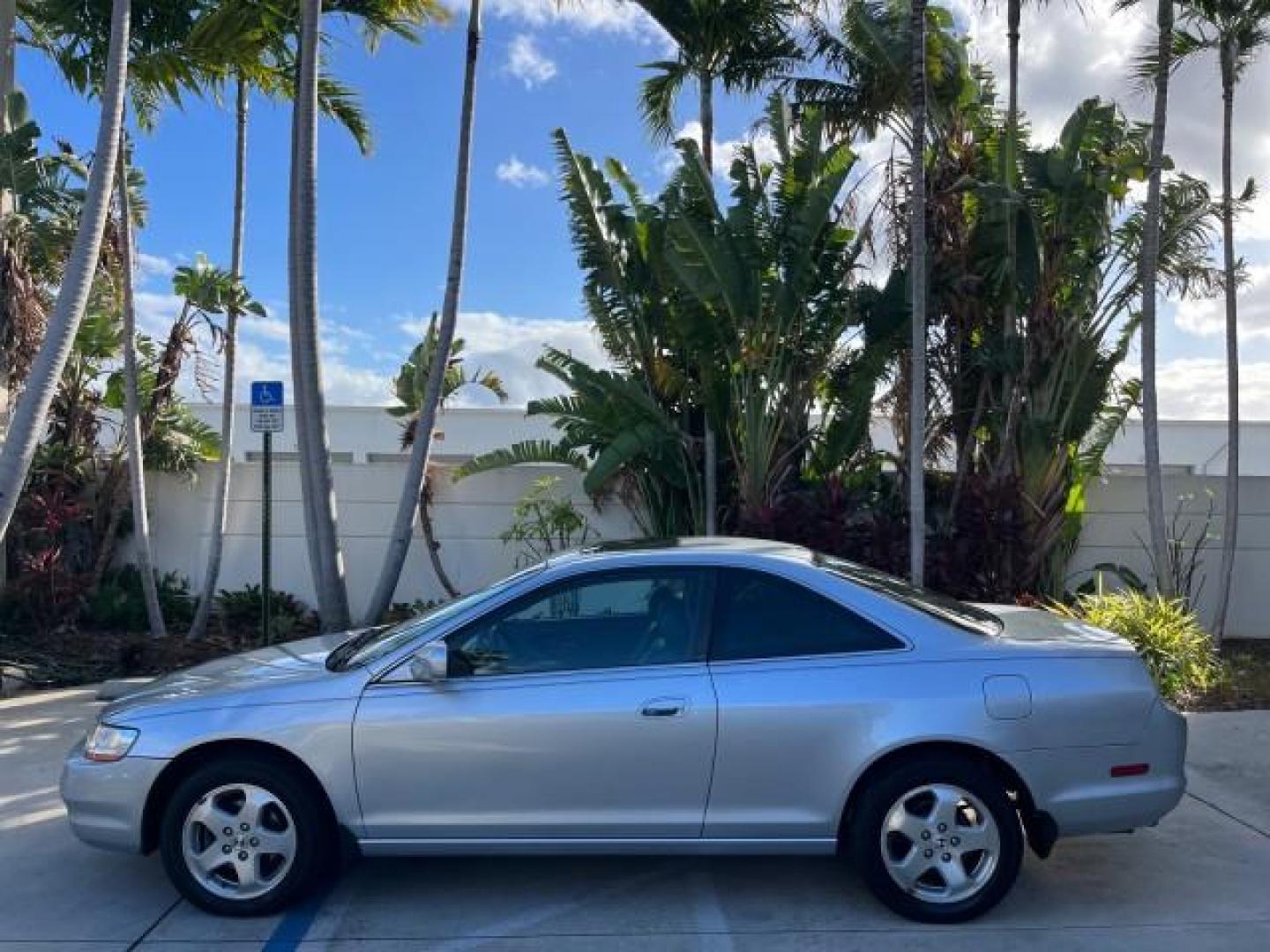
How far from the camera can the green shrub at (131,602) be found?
10.9 metres

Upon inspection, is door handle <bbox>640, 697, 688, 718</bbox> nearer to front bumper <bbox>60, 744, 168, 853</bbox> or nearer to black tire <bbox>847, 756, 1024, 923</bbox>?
black tire <bbox>847, 756, 1024, 923</bbox>

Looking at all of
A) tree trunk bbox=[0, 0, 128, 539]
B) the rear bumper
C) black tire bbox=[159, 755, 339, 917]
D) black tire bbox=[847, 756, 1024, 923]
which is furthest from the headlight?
tree trunk bbox=[0, 0, 128, 539]

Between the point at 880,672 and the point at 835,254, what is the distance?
7.42 m

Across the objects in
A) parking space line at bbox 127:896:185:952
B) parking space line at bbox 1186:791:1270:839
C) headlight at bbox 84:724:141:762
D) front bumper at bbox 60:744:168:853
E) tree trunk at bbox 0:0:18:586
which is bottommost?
parking space line at bbox 127:896:185:952

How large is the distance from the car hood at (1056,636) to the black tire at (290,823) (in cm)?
293

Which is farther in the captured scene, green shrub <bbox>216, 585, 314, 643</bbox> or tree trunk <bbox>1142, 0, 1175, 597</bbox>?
green shrub <bbox>216, 585, 314, 643</bbox>

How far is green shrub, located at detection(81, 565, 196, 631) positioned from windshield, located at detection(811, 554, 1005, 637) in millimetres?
8377

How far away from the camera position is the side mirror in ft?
14.2

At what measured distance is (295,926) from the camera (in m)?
4.34

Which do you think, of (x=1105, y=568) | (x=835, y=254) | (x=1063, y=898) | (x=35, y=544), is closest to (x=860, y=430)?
(x=835, y=254)

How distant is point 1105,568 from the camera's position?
11.1 meters

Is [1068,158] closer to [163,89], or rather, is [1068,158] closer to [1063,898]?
[1063,898]

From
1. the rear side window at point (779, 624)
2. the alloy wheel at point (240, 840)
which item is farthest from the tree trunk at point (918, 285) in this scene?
the alloy wheel at point (240, 840)

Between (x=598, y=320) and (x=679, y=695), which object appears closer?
(x=679, y=695)
